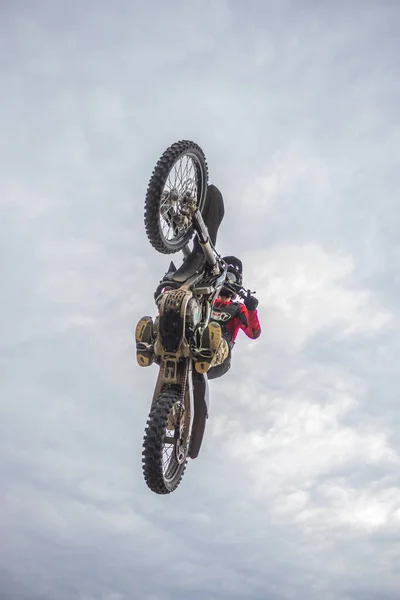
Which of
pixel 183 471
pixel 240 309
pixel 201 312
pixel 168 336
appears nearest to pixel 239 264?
pixel 240 309

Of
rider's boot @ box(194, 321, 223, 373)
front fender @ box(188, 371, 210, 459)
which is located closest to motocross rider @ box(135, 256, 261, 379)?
rider's boot @ box(194, 321, 223, 373)

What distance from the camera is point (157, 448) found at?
1334 cm

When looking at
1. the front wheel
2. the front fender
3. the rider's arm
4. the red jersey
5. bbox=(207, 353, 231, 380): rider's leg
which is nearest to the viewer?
the front wheel

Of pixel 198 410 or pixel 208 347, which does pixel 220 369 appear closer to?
pixel 198 410

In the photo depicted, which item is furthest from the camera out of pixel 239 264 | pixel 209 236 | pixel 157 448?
pixel 239 264

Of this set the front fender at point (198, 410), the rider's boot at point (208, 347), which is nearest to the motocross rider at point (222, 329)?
the rider's boot at point (208, 347)

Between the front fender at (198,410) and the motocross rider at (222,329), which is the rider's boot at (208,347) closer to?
the motocross rider at (222,329)

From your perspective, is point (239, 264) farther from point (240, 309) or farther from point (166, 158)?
point (166, 158)

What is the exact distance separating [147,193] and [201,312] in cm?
274

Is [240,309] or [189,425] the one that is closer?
Result: [189,425]

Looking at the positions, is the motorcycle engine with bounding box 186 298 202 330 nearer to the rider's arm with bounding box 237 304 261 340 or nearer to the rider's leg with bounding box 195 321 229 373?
the rider's leg with bounding box 195 321 229 373

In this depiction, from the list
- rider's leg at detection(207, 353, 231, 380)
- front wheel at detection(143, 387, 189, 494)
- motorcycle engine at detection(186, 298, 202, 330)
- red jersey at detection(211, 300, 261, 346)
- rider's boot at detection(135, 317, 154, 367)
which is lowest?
front wheel at detection(143, 387, 189, 494)

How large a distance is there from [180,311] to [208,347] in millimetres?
926

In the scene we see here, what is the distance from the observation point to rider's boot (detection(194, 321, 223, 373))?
14.6m
